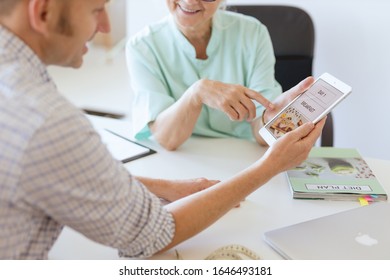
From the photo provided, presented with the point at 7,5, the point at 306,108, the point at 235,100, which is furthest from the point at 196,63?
the point at 7,5

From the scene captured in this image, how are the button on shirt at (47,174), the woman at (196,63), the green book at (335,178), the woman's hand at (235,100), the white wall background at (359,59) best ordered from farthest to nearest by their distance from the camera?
the white wall background at (359,59), the woman at (196,63), the woman's hand at (235,100), the green book at (335,178), the button on shirt at (47,174)

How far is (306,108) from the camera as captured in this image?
3.92 feet

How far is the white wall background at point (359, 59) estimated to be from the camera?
211cm

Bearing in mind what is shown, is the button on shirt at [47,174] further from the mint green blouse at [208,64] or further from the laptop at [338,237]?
the mint green blouse at [208,64]

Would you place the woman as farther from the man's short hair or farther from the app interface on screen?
the man's short hair

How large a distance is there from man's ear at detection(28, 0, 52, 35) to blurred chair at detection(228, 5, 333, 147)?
1230 millimetres

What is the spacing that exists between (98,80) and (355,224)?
310cm

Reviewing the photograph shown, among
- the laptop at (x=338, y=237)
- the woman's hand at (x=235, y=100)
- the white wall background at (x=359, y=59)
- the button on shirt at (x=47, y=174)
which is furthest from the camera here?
the white wall background at (x=359, y=59)

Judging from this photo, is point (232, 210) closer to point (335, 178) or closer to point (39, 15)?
point (335, 178)

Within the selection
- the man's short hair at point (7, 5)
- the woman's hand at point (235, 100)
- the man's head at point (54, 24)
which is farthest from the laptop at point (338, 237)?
the man's short hair at point (7, 5)

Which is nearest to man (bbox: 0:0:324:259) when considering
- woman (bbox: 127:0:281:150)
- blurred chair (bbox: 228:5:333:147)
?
woman (bbox: 127:0:281:150)

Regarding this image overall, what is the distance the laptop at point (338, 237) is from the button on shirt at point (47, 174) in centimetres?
29

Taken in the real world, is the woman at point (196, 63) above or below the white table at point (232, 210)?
above

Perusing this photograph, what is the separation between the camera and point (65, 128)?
2.31 feet
